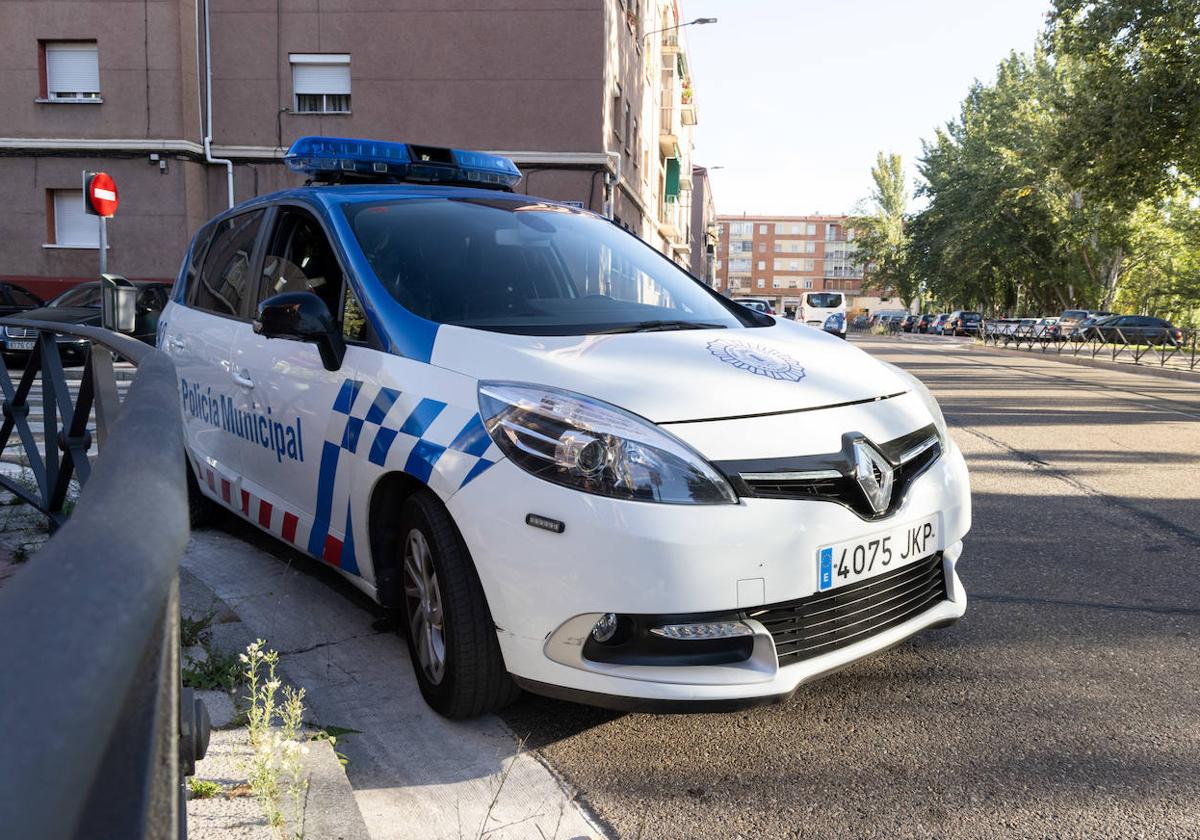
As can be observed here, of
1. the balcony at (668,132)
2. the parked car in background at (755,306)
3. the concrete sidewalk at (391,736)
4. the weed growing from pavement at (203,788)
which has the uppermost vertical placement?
the balcony at (668,132)

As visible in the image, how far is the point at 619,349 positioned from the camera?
117 inches

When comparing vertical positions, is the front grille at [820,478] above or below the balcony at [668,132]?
below

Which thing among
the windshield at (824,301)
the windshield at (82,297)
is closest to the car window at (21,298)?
the windshield at (82,297)

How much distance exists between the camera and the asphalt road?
2.40 m

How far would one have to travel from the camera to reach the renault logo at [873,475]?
2744 millimetres

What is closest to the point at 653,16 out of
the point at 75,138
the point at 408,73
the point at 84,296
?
the point at 408,73

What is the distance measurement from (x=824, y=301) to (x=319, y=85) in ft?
84.3

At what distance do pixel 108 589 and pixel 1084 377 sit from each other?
2138cm

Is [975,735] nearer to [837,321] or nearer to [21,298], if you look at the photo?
[21,298]

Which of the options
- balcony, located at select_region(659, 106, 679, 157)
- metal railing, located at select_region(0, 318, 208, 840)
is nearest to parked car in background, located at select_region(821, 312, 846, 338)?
balcony, located at select_region(659, 106, 679, 157)

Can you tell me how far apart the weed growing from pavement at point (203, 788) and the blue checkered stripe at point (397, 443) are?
899 mm

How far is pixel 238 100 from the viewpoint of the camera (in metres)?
20.5

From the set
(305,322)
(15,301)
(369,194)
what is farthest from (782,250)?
(305,322)

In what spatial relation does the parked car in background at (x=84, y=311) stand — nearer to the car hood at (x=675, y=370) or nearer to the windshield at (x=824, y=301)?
the car hood at (x=675, y=370)
